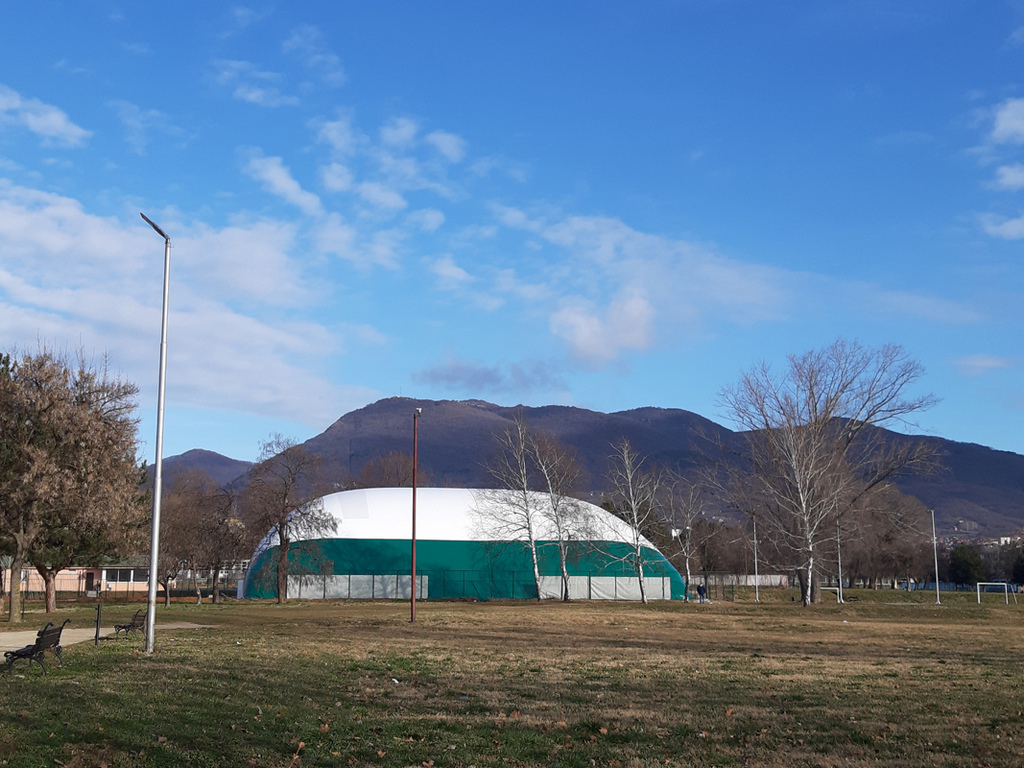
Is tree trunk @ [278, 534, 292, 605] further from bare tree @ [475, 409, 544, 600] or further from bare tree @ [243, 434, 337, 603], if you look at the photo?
bare tree @ [475, 409, 544, 600]

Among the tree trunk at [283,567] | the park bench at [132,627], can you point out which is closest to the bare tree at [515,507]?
Answer: the tree trunk at [283,567]

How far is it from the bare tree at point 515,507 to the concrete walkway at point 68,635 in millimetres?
32158

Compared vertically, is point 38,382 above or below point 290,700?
above

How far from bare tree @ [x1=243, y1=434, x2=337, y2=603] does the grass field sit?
1290 inches

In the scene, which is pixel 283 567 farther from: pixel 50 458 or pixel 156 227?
pixel 156 227

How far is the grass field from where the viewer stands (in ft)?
30.8

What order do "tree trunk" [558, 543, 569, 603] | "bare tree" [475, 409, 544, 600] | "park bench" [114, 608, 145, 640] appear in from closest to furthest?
1. "park bench" [114, 608, 145, 640]
2. "tree trunk" [558, 543, 569, 603]
3. "bare tree" [475, 409, 544, 600]

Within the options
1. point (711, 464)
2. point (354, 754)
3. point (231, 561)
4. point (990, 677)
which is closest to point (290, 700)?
point (354, 754)

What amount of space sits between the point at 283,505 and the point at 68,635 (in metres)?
32.3

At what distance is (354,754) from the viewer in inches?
368

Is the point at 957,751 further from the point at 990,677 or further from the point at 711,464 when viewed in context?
the point at 711,464

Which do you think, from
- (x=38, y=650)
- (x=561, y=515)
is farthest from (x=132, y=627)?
(x=561, y=515)

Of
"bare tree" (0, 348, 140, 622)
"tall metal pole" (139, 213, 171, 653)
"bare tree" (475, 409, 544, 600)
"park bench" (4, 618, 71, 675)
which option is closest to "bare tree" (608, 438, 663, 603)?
"bare tree" (475, 409, 544, 600)

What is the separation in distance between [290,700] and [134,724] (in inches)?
101
